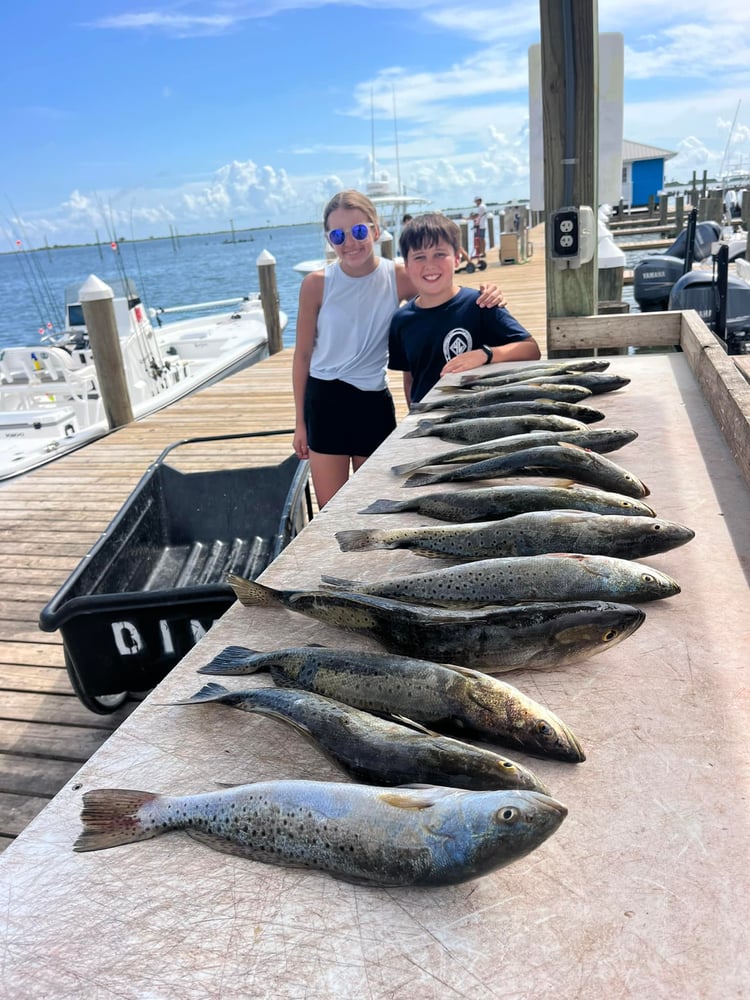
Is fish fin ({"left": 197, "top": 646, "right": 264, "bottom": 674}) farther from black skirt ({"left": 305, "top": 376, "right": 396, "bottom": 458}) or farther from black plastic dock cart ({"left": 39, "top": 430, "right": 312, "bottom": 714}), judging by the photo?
black skirt ({"left": 305, "top": 376, "right": 396, "bottom": 458})

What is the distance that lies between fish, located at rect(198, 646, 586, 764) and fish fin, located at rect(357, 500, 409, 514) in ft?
2.81

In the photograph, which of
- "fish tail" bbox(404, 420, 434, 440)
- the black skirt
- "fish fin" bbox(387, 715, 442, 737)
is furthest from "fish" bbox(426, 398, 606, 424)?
"fish fin" bbox(387, 715, 442, 737)

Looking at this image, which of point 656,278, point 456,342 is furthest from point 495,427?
point 656,278

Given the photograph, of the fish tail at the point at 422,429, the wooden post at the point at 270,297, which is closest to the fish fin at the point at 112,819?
the fish tail at the point at 422,429

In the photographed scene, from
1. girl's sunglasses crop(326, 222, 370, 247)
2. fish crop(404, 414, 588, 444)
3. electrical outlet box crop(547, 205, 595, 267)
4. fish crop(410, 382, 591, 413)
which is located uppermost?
girl's sunglasses crop(326, 222, 370, 247)

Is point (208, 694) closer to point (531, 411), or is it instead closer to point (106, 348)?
point (531, 411)

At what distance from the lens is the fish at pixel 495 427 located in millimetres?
2932

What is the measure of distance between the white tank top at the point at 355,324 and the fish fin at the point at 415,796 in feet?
10.3

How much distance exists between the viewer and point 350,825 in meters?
1.16

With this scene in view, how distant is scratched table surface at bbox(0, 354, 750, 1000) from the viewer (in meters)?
0.97

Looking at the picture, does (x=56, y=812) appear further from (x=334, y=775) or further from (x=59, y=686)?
(x=59, y=686)

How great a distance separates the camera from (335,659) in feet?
5.20

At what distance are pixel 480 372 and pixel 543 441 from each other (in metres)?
1.35

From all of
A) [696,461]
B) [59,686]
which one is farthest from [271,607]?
[59,686]
